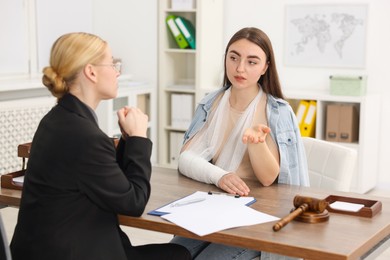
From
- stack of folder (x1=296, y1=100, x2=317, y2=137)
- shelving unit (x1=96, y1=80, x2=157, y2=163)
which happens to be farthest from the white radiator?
stack of folder (x1=296, y1=100, x2=317, y2=137)

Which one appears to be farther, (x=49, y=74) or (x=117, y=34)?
(x=117, y=34)

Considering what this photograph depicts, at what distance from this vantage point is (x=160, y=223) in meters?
2.03

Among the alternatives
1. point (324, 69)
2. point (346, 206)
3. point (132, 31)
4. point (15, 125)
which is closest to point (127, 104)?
point (132, 31)

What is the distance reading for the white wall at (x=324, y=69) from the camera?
5.25m

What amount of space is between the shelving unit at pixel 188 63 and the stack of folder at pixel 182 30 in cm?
5

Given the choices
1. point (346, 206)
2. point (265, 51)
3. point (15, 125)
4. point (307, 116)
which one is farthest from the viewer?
point (307, 116)

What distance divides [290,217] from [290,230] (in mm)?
52

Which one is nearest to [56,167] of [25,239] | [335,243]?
[25,239]

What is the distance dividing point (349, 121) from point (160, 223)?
3.37 m

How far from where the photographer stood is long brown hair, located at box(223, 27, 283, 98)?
2.66 m

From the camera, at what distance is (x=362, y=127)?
504cm

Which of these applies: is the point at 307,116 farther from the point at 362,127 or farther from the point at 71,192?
the point at 71,192

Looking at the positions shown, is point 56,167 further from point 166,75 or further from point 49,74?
point 166,75

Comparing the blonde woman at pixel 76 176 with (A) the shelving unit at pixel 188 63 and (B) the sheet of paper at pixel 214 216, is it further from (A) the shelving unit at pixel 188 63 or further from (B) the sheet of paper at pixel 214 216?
(A) the shelving unit at pixel 188 63
